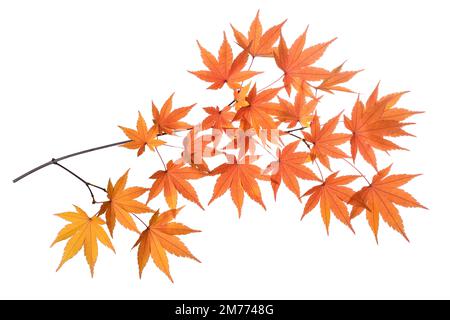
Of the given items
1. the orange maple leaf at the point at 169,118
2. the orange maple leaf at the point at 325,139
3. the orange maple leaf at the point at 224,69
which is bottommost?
the orange maple leaf at the point at 325,139

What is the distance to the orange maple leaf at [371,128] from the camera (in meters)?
1.24

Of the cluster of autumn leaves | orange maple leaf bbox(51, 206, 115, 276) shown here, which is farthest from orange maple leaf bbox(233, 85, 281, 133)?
orange maple leaf bbox(51, 206, 115, 276)

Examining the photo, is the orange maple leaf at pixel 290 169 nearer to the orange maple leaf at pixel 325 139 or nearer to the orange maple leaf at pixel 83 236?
the orange maple leaf at pixel 325 139

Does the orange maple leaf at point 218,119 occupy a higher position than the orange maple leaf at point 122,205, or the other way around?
the orange maple leaf at point 218,119

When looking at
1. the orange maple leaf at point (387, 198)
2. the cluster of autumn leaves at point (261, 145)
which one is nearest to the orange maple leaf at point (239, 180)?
the cluster of autumn leaves at point (261, 145)

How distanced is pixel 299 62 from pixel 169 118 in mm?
370

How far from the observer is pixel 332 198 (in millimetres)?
1308

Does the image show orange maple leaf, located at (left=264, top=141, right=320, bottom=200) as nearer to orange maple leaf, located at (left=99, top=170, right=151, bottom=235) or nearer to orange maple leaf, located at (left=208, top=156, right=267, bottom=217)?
orange maple leaf, located at (left=208, top=156, right=267, bottom=217)

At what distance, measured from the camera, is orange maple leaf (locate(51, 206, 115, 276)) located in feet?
4.42

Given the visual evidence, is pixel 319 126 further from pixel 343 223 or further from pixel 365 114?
pixel 343 223

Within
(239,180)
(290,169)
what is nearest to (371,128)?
(290,169)

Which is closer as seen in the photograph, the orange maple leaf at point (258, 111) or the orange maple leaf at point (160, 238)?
the orange maple leaf at point (258, 111)

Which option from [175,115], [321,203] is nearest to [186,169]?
[175,115]

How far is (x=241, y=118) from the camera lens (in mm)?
1240
